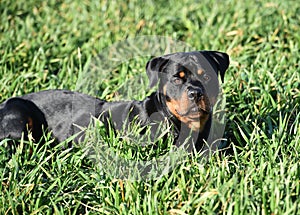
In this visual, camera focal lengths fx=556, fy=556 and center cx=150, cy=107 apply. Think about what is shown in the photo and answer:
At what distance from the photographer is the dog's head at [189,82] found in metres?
4.34

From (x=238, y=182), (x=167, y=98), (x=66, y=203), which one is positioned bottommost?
(x=66, y=203)

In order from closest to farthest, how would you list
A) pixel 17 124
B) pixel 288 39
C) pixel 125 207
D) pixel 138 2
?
pixel 125 207, pixel 17 124, pixel 288 39, pixel 138 2

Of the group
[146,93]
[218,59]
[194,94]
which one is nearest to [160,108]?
[194,94]

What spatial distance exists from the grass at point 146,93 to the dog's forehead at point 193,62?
0.60 metres

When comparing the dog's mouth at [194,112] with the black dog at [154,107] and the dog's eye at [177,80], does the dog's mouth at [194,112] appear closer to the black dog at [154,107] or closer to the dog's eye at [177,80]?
the black dog at [154,107]

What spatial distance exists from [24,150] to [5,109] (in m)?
0.59

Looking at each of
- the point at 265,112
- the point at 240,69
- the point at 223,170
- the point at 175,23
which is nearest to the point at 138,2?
the point at 175,23

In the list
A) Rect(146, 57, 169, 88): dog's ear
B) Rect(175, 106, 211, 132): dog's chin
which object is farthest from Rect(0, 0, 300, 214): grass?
Rect(146, 57, 169, 88): dog's ear

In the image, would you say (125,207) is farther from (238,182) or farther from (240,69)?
(240,69)

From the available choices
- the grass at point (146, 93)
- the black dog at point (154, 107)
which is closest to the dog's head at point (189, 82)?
the black dog at point (154, 107)

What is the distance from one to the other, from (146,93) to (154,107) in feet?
3.60

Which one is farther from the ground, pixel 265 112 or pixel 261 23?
pixel 261 23

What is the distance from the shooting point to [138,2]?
837 cm

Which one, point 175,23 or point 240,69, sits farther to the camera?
point 175,23
